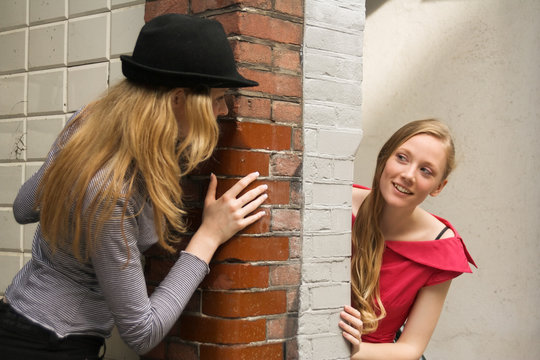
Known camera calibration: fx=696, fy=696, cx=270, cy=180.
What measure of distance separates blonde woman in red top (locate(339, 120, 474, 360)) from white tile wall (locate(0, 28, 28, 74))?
66.1 inches

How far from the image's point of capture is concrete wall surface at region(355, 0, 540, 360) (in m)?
4.69

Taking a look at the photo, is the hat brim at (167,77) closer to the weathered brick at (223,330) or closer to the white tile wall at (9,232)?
the weathered brick at (223,330)

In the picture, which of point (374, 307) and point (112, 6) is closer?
point (112, 6)

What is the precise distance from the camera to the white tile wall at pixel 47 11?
295 cm

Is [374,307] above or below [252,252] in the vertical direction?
below

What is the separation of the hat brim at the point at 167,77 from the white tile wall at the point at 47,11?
3.61 feet

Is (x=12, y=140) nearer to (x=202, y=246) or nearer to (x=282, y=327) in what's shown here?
(x=202, y=246)

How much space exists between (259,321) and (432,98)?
10.7ft

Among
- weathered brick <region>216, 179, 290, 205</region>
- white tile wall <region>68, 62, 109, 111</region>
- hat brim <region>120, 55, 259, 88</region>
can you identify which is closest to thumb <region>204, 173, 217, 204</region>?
weathered brick <region>216, 179, 290, 205</region>

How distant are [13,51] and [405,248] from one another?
1.99m

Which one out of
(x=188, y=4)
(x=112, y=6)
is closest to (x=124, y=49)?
(x=112, y=6)

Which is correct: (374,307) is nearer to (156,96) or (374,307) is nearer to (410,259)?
(410,259)

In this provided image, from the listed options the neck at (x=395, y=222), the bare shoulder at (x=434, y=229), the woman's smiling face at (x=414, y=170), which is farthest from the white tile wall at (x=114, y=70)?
the bare shoulder at (x=434, y=229)

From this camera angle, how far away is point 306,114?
2471 millimetres
